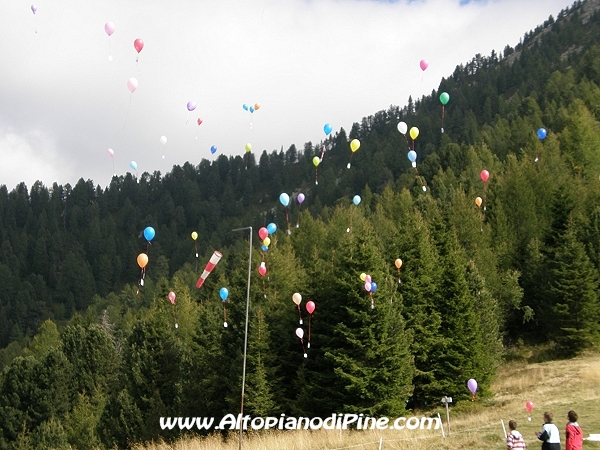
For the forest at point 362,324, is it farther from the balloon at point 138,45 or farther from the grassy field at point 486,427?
the balloon at point 138,45

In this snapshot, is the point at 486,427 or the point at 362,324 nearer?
the point at 486,427

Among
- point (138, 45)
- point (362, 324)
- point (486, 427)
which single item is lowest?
point (486, 427)

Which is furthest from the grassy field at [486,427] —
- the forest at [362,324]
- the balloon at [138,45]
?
the balloon at [138,45]

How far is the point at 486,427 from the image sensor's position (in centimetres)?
2083

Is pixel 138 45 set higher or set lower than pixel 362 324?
higher

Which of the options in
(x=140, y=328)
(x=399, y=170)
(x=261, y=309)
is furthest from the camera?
(x=399, y=170)

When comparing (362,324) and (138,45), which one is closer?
(138,45)

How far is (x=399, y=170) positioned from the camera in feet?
583

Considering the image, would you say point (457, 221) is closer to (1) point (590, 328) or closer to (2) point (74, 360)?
(1) point (590, 328)

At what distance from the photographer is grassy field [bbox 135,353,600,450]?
61.4 ft

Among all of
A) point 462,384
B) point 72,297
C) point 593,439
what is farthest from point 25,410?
point 72,297

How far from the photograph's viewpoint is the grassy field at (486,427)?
18.7m

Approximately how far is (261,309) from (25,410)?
30996 millimetres

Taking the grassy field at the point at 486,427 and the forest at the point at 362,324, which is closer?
the grassy field at the point at 486,427
